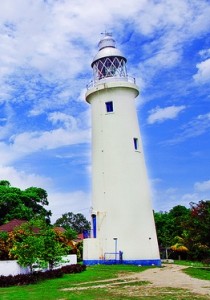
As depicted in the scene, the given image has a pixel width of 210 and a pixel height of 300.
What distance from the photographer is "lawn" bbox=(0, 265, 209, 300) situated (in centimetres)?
1156

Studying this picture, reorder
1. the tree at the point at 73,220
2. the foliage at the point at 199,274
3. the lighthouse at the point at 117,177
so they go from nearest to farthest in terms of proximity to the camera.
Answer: the foliage at the point at 199,274 < the lighthouse at the point at 117,177 < the tree at the point at 73,220

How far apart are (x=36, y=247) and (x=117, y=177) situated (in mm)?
9579

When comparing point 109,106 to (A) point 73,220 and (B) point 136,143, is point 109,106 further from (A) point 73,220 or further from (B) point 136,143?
(A) point 73,220

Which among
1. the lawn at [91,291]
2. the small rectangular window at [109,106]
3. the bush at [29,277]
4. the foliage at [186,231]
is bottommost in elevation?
the lawn at [91,291]

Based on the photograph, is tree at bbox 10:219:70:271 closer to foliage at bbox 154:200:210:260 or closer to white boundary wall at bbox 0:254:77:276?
white boundary wall at bbox 0:254:77:276

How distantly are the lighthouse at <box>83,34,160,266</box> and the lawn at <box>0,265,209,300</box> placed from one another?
300 inches

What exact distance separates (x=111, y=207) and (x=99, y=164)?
2.92m

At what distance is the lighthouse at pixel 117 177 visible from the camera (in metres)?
24.4

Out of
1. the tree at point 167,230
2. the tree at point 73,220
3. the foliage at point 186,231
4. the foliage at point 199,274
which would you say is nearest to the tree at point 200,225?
the foliage at point 186,231

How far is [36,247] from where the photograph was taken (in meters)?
16.5

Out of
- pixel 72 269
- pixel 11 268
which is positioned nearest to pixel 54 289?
pixel 11 268

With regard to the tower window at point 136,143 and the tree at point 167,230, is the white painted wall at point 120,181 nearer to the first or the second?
the tower window at point 136,143

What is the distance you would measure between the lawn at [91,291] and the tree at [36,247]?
Result: 1160 mm

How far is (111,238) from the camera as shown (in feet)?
80.3
